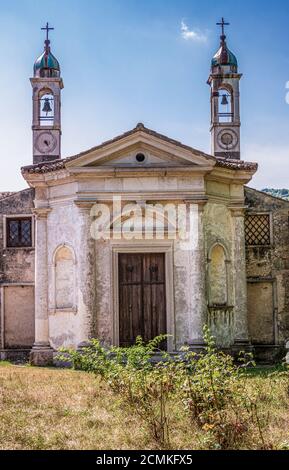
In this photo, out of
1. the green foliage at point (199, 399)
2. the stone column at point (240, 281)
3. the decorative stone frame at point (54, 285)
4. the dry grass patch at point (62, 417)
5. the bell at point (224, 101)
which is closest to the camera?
the green foliage at point (199, 399)

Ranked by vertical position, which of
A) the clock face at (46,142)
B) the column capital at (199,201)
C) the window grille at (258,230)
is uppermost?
the clock face at (46,142)

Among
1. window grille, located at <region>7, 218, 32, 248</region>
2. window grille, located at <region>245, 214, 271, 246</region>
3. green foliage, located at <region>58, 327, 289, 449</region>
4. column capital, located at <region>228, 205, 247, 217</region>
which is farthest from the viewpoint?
window grille, located at <region>7, 218, 32, 248</region>

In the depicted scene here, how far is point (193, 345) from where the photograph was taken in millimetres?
15141

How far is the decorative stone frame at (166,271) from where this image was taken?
15.5 metres

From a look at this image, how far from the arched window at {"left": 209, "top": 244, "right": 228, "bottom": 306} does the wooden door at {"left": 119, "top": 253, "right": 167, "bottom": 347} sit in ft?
4.47

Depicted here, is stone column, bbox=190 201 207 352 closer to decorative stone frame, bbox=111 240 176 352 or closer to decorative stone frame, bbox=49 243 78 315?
decorative stone frame, bbox=111 240 176 352

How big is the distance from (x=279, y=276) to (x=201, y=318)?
393 cm

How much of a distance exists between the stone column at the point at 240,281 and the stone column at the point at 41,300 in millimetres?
4824

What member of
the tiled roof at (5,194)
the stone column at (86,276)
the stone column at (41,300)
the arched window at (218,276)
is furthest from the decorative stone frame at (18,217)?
the arched window at (218,276)

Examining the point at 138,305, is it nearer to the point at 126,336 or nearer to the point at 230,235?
the point at 126,336

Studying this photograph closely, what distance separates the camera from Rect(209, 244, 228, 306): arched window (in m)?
16.2

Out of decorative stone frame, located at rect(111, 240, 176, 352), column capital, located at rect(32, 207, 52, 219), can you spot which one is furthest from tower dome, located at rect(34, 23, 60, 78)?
decorative stone frame, located at rect(111, 240, 176, 352)

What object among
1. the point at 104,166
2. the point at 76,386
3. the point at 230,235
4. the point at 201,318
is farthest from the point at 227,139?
the point at 76,386

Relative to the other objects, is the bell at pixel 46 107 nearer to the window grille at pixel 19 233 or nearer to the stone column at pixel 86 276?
the window grille at pixel 19 233
